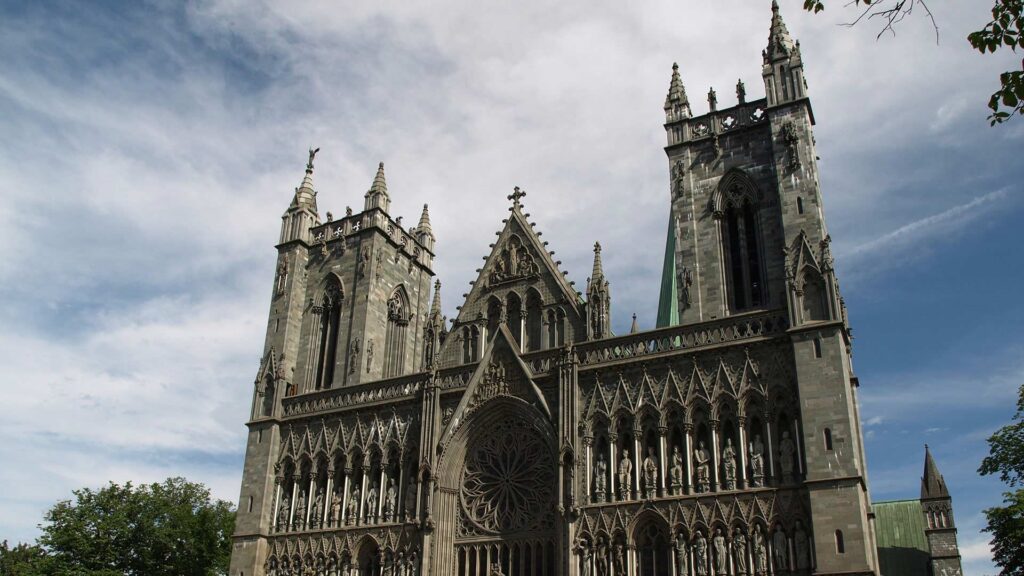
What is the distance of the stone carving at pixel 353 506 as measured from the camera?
31062 millimetres

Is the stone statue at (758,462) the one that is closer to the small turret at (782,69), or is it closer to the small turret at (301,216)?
the small turret at (782,69)

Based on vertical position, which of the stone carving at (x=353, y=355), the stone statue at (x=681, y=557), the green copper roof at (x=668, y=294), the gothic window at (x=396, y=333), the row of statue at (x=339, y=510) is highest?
the green copper roof at (x=668, y=294)

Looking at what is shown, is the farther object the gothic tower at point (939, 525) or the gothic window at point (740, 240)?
the gothic tower at point (939, 525)

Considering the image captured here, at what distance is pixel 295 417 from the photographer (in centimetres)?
3419

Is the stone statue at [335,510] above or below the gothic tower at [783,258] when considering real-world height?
below

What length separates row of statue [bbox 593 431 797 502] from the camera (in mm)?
24547

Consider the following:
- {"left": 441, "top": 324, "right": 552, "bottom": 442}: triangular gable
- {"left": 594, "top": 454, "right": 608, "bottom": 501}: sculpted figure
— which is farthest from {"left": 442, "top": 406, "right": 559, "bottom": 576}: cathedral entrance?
{"left": 594, "top": 454, "right": 608, "bottom": 501}: sculpted figure

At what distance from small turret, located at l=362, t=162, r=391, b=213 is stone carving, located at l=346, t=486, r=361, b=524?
12566 millimetres

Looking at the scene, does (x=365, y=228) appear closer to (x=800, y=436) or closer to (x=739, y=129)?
(x=739, y=129)

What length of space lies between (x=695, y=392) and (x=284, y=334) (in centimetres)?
1792

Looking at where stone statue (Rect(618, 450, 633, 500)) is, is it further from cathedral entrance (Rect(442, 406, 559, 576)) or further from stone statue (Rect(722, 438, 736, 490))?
stone statue (Rect(722, 438, 736, 490))

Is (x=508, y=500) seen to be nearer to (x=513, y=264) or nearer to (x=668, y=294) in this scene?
(x=513, y=264)

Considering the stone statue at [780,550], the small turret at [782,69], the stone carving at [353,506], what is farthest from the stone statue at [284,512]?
the small turret at [782,69]

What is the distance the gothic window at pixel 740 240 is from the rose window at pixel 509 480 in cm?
785
